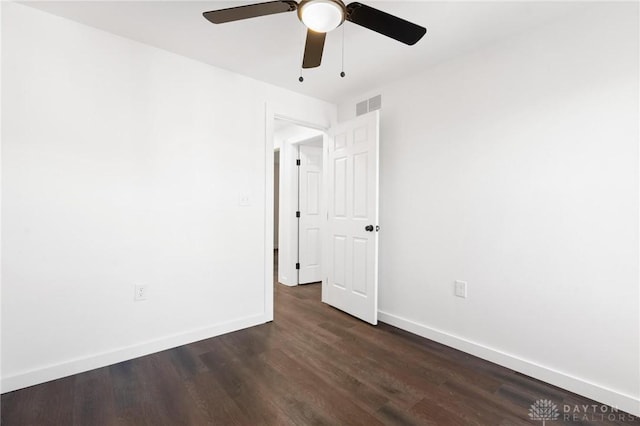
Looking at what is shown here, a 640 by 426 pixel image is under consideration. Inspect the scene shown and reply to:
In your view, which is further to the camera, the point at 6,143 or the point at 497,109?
the point at 497,109

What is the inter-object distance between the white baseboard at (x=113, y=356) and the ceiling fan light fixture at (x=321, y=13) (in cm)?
248

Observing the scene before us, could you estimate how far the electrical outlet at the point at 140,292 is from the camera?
2282mm

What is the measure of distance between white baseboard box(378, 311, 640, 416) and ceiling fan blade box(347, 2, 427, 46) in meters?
2.25

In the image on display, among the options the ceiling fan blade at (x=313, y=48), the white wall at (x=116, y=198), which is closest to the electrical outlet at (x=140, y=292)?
the white wall at (x=116, y=198)

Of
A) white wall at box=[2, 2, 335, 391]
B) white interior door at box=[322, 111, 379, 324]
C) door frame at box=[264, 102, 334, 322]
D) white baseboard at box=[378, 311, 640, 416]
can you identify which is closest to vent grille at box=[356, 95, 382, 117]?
white interior door at box=[322, 111, 379, 324]

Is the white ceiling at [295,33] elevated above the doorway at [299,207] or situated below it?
above

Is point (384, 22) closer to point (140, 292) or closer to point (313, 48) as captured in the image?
point (313, 48)

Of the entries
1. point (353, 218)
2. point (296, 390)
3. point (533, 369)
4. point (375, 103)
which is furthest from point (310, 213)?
point (533, 369)

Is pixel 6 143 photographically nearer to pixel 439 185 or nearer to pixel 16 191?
pixel 16 191

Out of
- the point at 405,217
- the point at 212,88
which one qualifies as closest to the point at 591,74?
the point at 405,217

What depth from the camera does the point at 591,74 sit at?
1.82 metres

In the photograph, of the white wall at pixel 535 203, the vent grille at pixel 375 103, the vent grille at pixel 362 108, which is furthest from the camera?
the vent grille at pixel 362 108

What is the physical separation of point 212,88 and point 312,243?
102 inches

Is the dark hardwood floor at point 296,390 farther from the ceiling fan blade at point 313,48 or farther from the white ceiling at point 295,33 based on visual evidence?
the white ceiling at point 295,33
